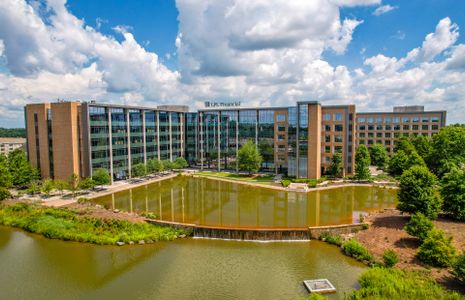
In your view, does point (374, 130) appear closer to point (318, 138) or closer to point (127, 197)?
point (318, 138)

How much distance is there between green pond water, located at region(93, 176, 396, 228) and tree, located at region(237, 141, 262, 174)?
6.36 meters

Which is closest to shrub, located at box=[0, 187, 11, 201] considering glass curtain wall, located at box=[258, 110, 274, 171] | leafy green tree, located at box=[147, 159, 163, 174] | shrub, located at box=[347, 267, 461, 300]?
leafy green tree, located at box=[147, 159, 163, 174]

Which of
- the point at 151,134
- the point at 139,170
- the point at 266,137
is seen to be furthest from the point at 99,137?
the point at 266,137

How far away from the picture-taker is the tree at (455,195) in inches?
974

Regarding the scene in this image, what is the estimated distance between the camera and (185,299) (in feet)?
52.1

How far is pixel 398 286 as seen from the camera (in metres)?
15.0

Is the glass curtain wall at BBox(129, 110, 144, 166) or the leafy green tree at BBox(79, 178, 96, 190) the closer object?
the leafy green tree at BBox(79, 178, 96, 190)

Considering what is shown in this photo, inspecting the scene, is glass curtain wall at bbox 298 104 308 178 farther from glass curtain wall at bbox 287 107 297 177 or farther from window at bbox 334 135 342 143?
window at bbox 334 135 342 143

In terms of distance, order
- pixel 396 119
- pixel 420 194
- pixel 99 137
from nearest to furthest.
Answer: pixel 420 194 → pixel 99 137 → pixel 396 119

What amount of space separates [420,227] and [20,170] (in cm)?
4573

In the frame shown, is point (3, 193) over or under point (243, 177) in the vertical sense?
over

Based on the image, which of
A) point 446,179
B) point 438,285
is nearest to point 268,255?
point 438,285

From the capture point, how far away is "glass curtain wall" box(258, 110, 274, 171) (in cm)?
5238

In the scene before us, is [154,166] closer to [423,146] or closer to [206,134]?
[206,134]
